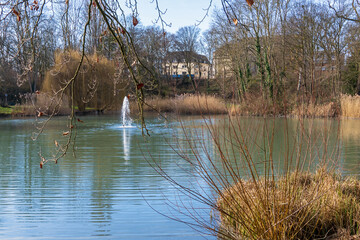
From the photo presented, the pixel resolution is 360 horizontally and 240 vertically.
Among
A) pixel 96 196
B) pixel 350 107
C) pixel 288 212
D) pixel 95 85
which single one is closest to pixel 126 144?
pixel 96 196

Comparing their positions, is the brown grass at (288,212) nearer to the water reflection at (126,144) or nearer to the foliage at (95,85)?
the water reflection at (126,144)

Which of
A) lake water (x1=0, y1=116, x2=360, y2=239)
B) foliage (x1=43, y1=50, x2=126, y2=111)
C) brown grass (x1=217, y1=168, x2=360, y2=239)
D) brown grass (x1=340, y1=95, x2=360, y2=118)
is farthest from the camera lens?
foliage (x1=43, y1=50, x2=126, y2=111)

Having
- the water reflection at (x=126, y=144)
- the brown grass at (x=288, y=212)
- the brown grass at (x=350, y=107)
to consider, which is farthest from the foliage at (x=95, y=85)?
the brown grass at (x=288, y=212)

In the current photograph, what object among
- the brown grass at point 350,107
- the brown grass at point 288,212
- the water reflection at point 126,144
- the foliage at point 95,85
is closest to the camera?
the brown grass at point 288,212

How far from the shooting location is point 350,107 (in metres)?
18.2

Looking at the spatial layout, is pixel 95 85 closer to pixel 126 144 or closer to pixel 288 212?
pixel 126 144

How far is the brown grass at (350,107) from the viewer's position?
18062 millimetres

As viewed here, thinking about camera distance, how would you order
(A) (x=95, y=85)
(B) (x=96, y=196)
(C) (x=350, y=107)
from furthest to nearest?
1. (A) (x=95, y=85)
2. (C) (x=350, y=107)
3. (B) (x=96, y=196)

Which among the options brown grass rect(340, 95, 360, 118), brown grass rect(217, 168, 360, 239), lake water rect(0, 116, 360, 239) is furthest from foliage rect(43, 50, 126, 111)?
brown grass rect(217, 168, 360, 239)

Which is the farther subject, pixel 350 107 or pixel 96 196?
pixel 350 107

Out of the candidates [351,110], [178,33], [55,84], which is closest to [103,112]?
[55,84]

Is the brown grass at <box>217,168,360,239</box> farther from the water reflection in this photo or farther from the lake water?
the water reflection

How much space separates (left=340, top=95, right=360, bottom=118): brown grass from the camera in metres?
18.1

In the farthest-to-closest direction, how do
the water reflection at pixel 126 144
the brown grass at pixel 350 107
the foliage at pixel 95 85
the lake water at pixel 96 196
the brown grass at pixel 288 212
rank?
the foliage at pixel 95 85
the brown grass at pixel 350 107
the water reflection at pixel 126 144
the lake water at pixel 96 196
the brown grass at pixel 288 212
